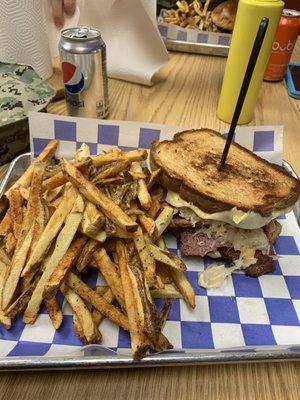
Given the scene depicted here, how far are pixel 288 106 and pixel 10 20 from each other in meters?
1.57

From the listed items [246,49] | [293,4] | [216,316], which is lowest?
[216,316]

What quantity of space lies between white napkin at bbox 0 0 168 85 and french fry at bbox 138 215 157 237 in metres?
1.28

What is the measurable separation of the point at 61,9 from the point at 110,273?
1.86 m

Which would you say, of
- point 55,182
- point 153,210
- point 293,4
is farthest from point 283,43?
point 293,4

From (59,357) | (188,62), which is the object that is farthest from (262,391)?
(188,62)

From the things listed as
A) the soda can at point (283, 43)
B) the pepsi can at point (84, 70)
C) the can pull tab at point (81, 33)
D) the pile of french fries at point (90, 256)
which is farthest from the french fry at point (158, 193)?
the soda can at point (283, 43)

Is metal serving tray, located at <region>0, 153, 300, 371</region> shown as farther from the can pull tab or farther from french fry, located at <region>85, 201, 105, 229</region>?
the can pull tab

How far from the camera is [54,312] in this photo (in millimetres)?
981

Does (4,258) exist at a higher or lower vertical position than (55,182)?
lower

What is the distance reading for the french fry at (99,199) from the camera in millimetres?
975

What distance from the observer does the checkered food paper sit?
3.14ft

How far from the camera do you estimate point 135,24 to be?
6.91 feet

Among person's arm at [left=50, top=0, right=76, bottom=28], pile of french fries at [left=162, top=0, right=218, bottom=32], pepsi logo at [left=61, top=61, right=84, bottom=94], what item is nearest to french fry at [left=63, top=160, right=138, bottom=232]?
pepsi logo at [left=61, top=61, right=84, bottom=94]

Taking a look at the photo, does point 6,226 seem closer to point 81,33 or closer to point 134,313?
point 134,313
